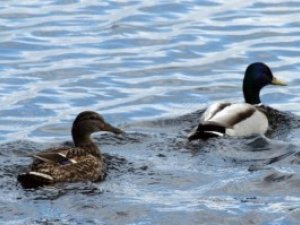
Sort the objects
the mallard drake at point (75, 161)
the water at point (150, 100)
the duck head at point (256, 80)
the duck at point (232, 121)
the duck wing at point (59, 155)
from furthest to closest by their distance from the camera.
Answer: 1. the duck head at point (256, 80)
2. the duck at point (232, 121)
3. the duck wing at point (59, 155)
4. the mallard drake at point (75, 161)
5. the water at point (150, 100)

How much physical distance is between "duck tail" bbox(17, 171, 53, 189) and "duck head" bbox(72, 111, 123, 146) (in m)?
1.38

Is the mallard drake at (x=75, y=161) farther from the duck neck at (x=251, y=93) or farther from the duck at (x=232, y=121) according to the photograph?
the duck neck at (x=251, y=93)

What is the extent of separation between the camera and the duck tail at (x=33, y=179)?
12570mm

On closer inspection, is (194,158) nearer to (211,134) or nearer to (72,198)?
(211,134)

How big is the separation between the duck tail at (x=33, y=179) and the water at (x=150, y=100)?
100mm

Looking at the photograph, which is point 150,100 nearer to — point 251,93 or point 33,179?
point 251,93

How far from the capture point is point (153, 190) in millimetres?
12594

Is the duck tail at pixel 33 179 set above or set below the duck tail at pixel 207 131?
above

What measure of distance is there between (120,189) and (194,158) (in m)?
1.54

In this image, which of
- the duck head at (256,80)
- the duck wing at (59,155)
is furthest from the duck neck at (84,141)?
the duck head at (256,80)

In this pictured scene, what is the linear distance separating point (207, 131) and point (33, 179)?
3.20m

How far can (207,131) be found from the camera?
15.2 metres

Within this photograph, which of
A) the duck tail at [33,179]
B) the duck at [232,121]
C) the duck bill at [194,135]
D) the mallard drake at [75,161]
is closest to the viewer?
the duck tail at [33,179]

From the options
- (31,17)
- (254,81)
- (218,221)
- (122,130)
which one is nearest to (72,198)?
(218,221)
